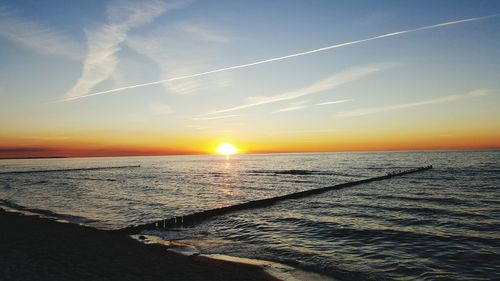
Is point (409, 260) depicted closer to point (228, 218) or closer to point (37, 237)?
point (228, 218)

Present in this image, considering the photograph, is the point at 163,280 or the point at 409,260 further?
the point at 409,260

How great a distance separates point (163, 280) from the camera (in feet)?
37.8

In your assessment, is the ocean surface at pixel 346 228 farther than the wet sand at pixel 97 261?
Yes

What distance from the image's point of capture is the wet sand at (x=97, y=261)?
39.2ft

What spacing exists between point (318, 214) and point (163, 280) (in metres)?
18.4

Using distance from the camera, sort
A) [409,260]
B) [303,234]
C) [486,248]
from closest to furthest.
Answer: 1. [409,260]
2. [486,248]
3. [303,234]

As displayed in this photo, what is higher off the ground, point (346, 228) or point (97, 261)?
point (97, 261)

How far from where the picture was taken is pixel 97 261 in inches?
533

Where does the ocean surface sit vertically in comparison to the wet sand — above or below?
below

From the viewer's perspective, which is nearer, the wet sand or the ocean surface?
the wet sand

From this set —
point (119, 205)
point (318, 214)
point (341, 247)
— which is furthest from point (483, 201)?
point (119, 205)

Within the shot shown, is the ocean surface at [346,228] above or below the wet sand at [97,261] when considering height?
below

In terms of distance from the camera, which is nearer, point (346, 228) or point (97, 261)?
point (97, 261)

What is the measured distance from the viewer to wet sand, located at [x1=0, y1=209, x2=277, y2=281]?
11.9 m
